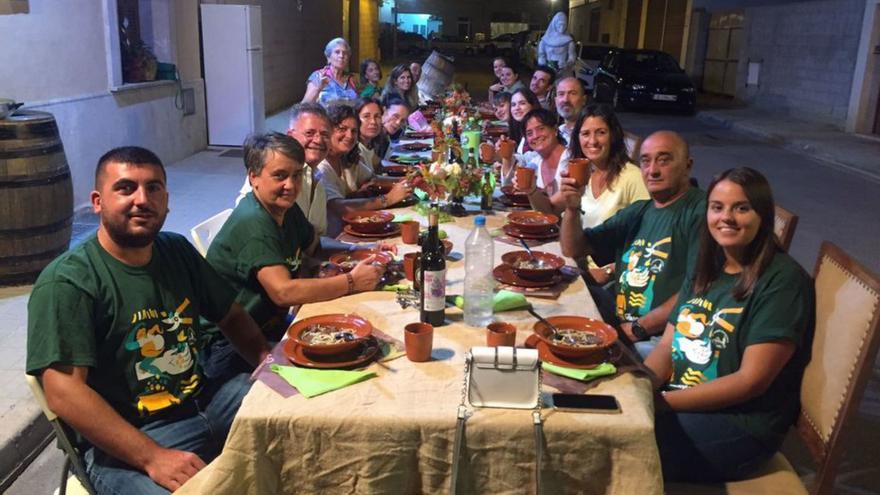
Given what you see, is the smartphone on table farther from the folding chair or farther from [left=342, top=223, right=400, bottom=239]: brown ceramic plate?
[left=342, top=223, right=400, bottom=239]: brown ceramic plate

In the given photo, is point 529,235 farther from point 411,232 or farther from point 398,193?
point 398,193

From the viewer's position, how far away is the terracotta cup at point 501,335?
86.8 inches

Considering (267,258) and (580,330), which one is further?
(267,258)

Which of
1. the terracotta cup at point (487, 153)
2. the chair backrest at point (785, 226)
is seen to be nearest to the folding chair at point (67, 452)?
the chair backrest at point (785, 226)

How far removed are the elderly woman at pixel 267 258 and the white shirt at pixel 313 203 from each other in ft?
2.07

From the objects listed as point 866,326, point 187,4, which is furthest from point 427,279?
point 187,4

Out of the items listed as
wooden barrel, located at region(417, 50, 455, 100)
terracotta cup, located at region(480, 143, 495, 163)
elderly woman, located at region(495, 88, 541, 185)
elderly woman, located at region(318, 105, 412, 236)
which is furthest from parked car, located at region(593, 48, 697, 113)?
elderly woman, located at region(318, 105, 412, 236)

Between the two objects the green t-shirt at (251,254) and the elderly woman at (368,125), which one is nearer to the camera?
the green t-shirt at (251,254)

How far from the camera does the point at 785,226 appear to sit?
3037 millimetres

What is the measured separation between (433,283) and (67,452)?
1207 millimetres

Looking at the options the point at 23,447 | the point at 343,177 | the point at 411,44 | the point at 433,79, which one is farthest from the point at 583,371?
the point at 411,44

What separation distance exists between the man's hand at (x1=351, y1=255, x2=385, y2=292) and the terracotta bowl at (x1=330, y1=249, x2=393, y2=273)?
0.17 m

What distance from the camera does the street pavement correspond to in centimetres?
340

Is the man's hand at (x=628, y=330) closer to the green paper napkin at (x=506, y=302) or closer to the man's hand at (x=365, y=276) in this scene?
the green paper napkin at (x=506, y=302)
